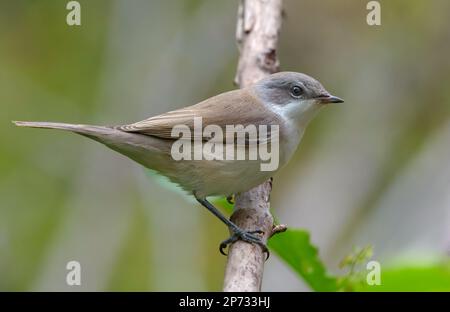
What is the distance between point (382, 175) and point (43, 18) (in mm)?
4956

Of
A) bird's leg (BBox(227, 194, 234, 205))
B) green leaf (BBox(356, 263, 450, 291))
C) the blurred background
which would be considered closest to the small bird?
bird's leg (BBox(227, 194, 234, 205))

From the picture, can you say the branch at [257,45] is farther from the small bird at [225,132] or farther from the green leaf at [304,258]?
the green leaf at [304,258]

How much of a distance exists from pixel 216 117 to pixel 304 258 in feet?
5.12

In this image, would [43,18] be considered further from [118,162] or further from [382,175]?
[382,175]

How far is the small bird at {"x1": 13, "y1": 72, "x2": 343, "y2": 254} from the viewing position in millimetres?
3984

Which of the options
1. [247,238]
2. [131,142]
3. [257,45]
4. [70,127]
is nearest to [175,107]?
[257,45]

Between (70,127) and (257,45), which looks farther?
(257,45)

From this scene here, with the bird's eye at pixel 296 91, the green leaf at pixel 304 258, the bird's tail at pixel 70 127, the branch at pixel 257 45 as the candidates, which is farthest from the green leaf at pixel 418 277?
the bird's eye at pixel 296 91

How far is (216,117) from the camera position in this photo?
4.20m

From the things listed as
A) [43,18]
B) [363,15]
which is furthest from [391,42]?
[43,18]

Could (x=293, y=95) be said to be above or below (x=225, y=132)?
above

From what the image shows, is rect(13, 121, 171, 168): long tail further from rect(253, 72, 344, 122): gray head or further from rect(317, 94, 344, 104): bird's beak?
rect(317, 94, 344, 104): bird's beak

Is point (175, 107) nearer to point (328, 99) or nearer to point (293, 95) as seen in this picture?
point (293, 95)

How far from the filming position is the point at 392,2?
7.91 metres
